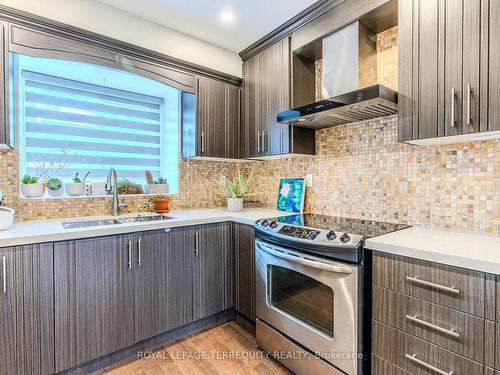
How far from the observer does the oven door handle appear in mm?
1411

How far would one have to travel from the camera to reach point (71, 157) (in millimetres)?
2410

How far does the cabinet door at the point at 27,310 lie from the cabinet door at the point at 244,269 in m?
1.28

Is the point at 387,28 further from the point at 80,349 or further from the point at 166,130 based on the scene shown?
the point at 80,349

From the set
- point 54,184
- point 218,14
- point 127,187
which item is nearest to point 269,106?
point 218,14

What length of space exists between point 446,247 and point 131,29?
2.63 metres

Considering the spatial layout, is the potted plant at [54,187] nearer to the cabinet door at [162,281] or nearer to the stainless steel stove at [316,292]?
the cabinet door at [162,281]

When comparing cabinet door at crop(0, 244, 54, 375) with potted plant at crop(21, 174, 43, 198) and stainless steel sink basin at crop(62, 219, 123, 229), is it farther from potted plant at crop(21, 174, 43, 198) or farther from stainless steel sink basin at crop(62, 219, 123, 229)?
potted plant at crop(21, 174, 43, 198)

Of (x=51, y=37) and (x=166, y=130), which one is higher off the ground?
(x=51, y=37)

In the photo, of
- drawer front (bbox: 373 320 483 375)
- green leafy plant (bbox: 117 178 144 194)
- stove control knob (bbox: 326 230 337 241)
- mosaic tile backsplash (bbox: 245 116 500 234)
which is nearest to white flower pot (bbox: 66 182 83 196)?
green leafy plant (bbox: 117 178 144 194)

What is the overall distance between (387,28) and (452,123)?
96 centimetres

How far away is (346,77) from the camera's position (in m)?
1.88

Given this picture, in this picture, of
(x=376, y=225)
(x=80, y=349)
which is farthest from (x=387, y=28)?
(x=80, y=349)

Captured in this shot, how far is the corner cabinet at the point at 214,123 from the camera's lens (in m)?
2.55

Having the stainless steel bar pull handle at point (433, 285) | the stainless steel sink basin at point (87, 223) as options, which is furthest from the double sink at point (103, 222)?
the stainless steel bar pull handle at point (433, 285)
